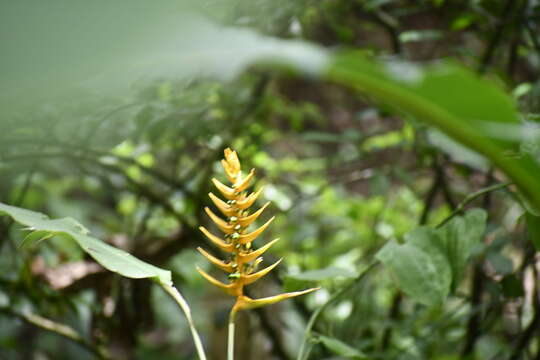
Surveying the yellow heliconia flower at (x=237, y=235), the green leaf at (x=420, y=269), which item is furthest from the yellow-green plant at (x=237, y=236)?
the green leaf at (x=420, y=269)

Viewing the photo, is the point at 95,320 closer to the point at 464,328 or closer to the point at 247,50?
the point at 464,328

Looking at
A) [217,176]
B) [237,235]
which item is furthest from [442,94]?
[217,176]

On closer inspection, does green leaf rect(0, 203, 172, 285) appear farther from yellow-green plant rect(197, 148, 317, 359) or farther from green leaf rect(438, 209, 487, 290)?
green leaf rect(438, 209, 487, 290)

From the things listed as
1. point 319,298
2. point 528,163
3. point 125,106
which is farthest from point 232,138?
point 528,163

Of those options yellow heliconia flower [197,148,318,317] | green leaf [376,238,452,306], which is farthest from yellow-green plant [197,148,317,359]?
green leaf [376,238,452,306]

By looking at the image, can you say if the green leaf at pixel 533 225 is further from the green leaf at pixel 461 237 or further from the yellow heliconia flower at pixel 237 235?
the yellow heliconia flower at pixel 237 235
